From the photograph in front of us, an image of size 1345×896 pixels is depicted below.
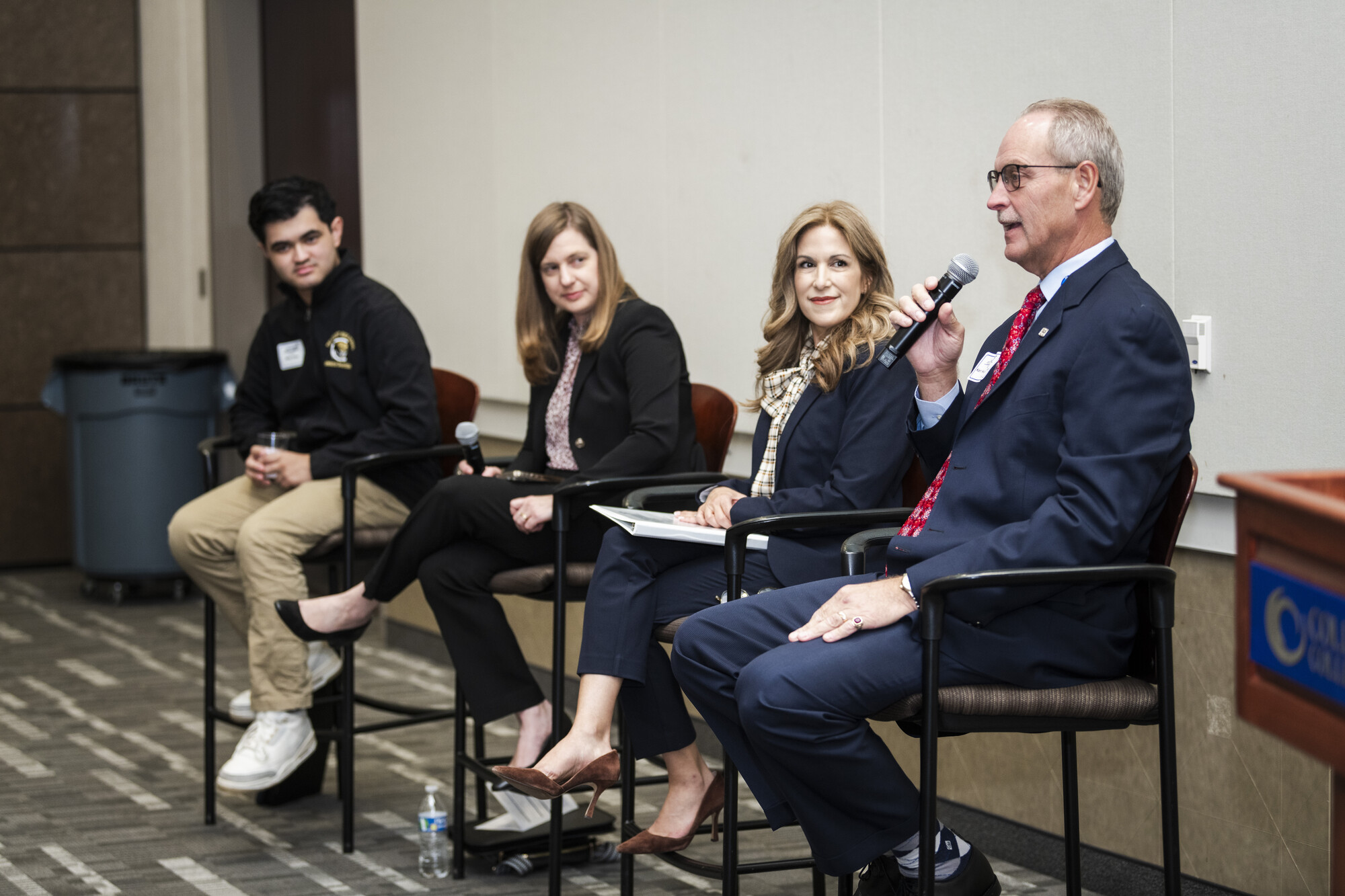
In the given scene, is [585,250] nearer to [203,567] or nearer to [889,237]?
[889,237]

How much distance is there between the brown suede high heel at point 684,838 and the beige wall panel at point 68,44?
5468 mm

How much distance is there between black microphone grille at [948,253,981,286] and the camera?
7.08ft

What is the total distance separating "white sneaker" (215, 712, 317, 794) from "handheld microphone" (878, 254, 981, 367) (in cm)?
178

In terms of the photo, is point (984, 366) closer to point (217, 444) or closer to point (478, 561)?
point (478, 561)

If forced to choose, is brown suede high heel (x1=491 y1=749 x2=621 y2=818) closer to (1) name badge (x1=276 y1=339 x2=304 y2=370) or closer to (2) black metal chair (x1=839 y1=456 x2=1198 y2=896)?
(2) black metal chair (x1=839 y1=456 x2=1198 y2=896)

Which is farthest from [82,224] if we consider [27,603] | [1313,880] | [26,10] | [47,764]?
[1313,880]

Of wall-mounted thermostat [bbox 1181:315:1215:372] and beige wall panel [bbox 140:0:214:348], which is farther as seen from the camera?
beige wall panel [bbox 140:0:214:348]

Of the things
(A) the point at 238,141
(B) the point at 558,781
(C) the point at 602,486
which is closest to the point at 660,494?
(C) the point at 602,486

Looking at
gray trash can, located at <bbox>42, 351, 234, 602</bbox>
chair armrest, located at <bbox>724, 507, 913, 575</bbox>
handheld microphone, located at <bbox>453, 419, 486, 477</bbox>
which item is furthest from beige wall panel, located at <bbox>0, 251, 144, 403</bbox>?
chair armrest, located at <bbox>724, 507, 913, 575</bbox>

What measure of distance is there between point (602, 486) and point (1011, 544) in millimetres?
1028

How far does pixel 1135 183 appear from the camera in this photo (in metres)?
2.67

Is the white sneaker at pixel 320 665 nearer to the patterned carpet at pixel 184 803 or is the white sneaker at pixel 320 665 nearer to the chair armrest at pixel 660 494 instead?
the patterned carpet at pixel 184 803

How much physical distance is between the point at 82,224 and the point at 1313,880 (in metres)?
6.06

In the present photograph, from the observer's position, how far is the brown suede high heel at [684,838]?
252 cm
